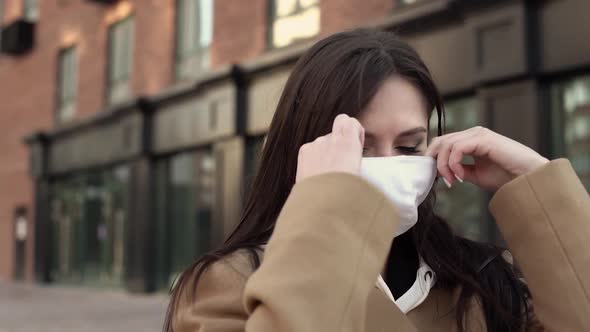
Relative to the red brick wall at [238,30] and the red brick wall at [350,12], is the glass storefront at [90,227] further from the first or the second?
the red brick wall at [350,12]

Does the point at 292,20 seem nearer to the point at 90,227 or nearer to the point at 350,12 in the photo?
the point at 350,12

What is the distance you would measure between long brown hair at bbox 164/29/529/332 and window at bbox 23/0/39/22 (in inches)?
841

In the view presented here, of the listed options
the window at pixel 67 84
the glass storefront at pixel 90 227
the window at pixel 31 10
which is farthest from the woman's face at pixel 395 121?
the window at pixel 31 10

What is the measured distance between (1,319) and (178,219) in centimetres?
431

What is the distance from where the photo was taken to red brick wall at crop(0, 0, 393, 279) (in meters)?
12.4

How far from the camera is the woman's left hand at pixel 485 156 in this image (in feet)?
5.66

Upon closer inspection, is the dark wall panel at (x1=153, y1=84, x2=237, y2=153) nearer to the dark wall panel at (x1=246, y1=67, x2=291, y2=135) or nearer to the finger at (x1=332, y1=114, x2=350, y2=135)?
the dark wall panel at (x1=246, y1=67, x2=291, y2=135)

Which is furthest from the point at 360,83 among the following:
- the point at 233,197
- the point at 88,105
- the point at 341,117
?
the point at 88,105

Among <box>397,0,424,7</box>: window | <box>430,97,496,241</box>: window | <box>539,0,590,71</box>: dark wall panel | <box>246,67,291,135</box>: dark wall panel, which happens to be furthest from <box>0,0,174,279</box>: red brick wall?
<box>539,0,590,71</box>: dark wall panel

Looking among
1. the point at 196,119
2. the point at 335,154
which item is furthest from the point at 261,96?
the point at 335,154

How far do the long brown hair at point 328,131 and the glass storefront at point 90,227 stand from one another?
1484 centimetres

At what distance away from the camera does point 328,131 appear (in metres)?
1.70

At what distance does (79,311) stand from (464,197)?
23.5 feet

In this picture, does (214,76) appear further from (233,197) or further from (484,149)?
(484,149)
